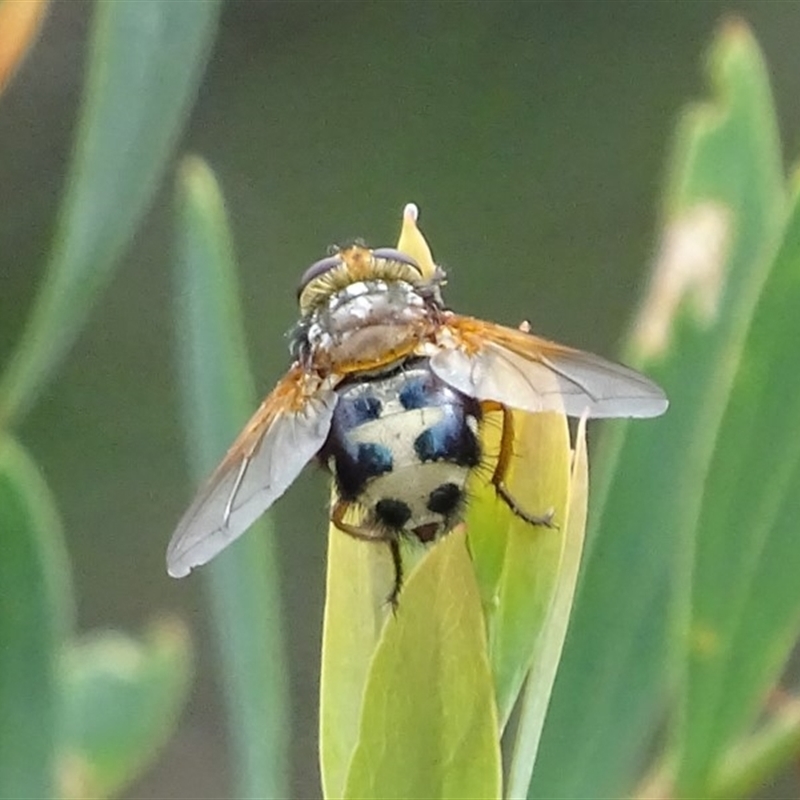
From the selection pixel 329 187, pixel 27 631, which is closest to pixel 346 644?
pixel 27 631

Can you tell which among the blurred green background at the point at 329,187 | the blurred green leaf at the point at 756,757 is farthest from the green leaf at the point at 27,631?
the blurred green background at the point at 329,187

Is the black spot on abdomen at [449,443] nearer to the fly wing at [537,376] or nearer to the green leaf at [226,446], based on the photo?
the fly wing at [537,376]

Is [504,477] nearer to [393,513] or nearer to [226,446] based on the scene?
[393,513]

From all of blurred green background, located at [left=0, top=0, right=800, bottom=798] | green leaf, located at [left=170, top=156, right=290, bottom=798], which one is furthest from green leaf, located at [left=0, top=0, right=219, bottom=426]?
blurred green background, located at [left=0, top=0, right=800, bottom=798]

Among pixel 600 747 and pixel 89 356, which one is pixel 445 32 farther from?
pixel 600 747

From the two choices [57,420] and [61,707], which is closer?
[61,707]

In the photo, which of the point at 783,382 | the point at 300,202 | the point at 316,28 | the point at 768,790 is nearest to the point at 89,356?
the point at 300,202
